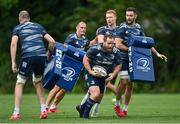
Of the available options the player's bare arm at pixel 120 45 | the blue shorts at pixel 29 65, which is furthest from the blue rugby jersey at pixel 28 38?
the player's bare arm at pixel 120 45

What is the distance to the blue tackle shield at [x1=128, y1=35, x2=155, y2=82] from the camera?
18.2 metres

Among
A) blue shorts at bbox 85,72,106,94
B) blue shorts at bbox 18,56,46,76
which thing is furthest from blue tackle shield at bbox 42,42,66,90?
blue shorts at bbox 85,72,106,94

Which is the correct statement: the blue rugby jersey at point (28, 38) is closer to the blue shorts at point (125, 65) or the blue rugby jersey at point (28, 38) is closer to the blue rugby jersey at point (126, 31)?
the blue rugby jersey at point (126, 31)

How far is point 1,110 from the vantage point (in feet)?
67.9

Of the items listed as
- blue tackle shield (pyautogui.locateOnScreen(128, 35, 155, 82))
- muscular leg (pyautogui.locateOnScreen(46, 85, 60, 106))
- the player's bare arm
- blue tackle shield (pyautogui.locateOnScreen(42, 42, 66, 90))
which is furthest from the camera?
muscular leg (pyautogui.locateOnScreen(46, 85, 60, 106))

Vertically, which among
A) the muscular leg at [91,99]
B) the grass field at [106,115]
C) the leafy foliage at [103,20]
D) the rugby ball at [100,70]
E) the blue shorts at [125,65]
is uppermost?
the rugby ball at [100,70]

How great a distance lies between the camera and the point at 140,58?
1838 centimetres

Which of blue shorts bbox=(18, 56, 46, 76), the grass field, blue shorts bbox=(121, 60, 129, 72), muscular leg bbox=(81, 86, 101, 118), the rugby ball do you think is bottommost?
the grass field

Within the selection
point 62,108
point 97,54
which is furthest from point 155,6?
point 97,54

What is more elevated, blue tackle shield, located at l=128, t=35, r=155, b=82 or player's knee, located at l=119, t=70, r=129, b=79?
blue tackle shield, located at l=128, t=35, r=155, b=82

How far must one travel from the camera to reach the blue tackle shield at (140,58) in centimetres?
1823

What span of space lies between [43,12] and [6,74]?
5.83 m

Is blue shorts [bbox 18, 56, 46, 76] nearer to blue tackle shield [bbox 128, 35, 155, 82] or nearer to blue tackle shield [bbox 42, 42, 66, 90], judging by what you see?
blue tackle shield [bbox 42, 42, 66, 90]

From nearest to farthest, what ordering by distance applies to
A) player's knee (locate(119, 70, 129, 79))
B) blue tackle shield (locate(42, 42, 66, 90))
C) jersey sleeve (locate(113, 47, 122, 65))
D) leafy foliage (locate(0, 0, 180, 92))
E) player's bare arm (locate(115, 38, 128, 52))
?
1. jersey sleeve (locate(113, 47, 122, 65))
2. blue tackle shield (locate(42, 42, 66, 90))
3. player's bare arm (locate(115, 38, 128, 52))
4. player's knee (locate(119, 70, 129, 79))
5. leafy foliage (locate(0, 0, 180, 92))
